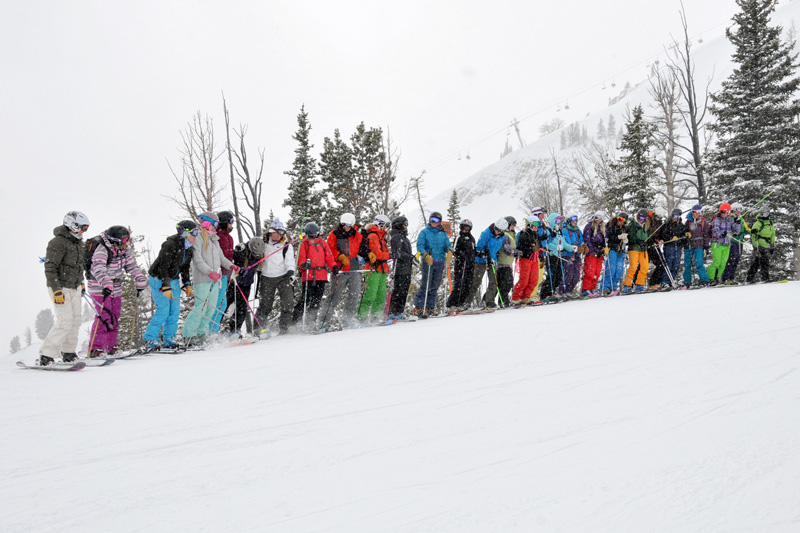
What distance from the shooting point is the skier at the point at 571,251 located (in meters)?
11.5

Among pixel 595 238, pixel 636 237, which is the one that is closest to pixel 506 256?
pixel 595 238

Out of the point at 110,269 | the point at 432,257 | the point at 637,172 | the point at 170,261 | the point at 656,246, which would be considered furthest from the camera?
the point at 637,172

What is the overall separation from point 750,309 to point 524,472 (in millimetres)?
5937

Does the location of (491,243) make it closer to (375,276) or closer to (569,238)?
(569,238)

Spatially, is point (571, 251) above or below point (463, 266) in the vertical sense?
above

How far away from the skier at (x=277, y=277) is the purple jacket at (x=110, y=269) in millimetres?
2001

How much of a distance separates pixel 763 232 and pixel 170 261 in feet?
47.3

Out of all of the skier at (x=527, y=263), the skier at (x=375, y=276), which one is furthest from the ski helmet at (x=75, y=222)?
the skier at (x=527, y=263)

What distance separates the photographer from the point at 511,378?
409 centimetres

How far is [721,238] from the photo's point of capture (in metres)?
12.8

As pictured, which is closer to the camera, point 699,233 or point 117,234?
point 117,234

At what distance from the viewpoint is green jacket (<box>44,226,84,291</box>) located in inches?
250

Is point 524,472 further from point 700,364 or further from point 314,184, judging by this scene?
point 314,184

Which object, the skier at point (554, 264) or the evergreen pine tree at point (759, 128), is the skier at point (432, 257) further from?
the evergreen pine tree at point (759, 128)
